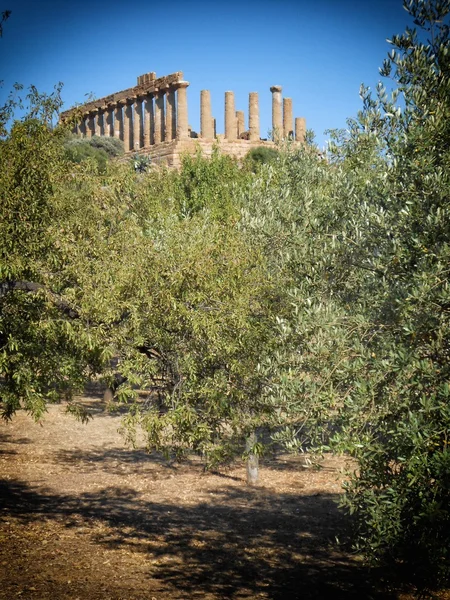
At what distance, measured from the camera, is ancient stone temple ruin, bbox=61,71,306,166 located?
71.6m

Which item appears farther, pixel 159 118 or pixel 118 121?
pixel 118 121

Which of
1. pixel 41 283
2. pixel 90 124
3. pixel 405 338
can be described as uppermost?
pixel 90 124

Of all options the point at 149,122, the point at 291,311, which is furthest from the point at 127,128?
the point at 291,311

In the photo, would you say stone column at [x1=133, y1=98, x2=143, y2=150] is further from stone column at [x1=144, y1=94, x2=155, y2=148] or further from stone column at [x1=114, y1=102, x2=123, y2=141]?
stone column at [x1=114, y1=102, x2=123, y2=141]

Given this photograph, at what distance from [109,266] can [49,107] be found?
11.5 feet

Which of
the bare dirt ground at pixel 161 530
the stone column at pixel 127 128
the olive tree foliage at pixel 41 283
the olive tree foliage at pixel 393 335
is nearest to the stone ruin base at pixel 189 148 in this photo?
the stone column at pixel 127 128

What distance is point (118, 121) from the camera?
87.9 meters

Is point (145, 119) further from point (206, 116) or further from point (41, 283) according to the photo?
point (41, 283)

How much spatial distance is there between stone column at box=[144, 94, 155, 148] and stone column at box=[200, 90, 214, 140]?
217 inches

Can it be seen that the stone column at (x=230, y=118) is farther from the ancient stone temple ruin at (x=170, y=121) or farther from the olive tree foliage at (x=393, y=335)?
the olive tree foliage at (x=393, y=335)

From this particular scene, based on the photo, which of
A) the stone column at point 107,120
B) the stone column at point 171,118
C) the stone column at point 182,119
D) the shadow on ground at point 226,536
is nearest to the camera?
the shadow on ground at point 226,536

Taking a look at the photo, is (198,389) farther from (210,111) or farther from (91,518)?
(210,111)

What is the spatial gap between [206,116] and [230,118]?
Answer: 2866 millimetres

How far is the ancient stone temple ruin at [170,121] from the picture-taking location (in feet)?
235
